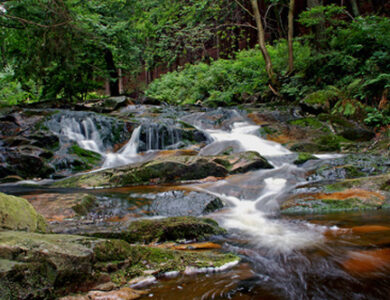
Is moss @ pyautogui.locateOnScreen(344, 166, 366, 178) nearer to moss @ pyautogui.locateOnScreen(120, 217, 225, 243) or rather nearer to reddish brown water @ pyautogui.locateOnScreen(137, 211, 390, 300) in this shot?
reddish brown water @ pyautogui.locateOnScreen(137, 211, 390, 300)

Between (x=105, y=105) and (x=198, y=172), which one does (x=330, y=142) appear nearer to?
(x=198, y=172)

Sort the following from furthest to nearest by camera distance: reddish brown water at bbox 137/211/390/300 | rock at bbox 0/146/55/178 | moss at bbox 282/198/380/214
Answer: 1. rock at bbox 0/146/55/178
2. moss at bbox 282/198/380/214
3. reddish brown water at bbox 137/211/390/300

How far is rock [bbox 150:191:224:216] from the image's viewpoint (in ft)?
15.1

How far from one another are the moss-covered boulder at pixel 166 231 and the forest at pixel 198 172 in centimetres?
2

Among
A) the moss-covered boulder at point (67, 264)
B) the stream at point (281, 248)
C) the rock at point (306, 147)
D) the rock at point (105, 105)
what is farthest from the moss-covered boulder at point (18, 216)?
the rock at point (105, 105)

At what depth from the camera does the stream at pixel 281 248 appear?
2119 mm

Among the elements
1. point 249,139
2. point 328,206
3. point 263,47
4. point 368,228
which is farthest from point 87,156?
point 263,47

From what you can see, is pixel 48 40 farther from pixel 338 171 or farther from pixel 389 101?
pixel 389 101

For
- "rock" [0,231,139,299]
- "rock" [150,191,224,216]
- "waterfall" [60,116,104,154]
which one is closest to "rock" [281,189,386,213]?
"rock" [150,191,224,216]

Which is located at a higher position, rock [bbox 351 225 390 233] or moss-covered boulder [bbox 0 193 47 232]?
moss-covered boulder [bbox 0 193 47 232]

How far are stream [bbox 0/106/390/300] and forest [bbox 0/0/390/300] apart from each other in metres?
0.02

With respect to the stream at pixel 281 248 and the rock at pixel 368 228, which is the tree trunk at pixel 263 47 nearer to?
the stream at pixel 281 248

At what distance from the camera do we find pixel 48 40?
26.1ft

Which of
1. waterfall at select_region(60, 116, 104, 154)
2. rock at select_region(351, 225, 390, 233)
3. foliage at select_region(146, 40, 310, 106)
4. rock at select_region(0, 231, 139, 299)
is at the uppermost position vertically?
foliage at select_region(146, 40, 310, 106)
